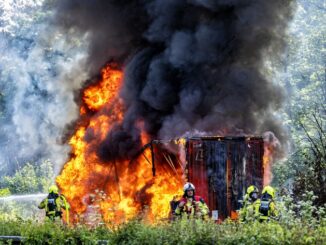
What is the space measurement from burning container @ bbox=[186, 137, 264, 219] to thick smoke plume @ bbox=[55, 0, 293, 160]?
2057 mm

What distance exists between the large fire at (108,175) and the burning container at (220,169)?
1.12 metres

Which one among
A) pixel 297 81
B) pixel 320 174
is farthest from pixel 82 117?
pixel 297 81

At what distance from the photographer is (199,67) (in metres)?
19.8

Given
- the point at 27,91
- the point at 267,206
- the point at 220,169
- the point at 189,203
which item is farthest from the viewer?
the point at 27,91

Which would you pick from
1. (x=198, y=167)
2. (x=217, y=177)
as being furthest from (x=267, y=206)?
(x=198, y=167)

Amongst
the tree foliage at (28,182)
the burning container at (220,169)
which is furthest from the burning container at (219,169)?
the tree foliage at (28,182)

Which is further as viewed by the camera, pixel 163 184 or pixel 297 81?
pixel 297 81

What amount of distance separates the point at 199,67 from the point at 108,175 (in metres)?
4.81

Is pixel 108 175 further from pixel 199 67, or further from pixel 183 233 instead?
pixel 183 233

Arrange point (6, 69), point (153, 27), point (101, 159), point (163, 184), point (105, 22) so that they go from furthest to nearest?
1. point (6, 69)
2. point (105, 22)
3. point (153, 27)
4. point (101, 159)
5. point (163, 184)

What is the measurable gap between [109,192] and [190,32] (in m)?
6.18

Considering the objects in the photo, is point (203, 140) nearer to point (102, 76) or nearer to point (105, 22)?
point (102, 76)

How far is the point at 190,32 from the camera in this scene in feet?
65.7

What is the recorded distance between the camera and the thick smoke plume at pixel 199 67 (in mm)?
19031
